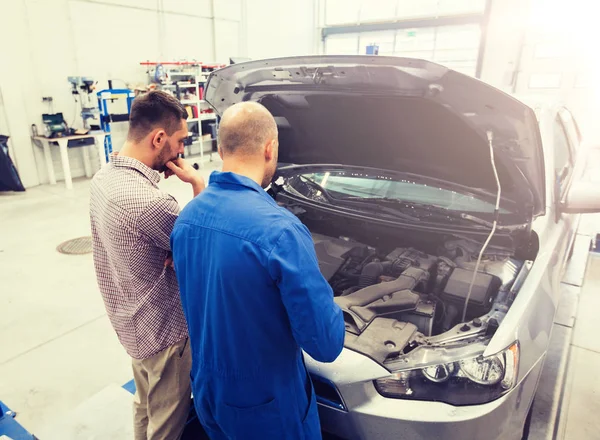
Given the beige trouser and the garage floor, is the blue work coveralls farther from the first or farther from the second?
the garage floor

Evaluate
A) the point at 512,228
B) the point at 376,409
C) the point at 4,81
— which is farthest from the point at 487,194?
the point at 4,81

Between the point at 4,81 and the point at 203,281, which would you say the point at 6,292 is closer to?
the point at 203,281

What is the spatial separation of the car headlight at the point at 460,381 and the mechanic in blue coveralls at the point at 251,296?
328 mm

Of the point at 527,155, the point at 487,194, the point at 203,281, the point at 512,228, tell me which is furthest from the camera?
the point at 487,194

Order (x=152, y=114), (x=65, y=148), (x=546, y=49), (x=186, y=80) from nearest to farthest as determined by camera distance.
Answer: (x=152, y=114) < (x=65, y=148) < (x=546, y=49) < (x=186, y=80)

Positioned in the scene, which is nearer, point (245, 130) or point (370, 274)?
point (245, 130)

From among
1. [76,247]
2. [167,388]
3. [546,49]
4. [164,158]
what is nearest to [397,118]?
[164,158]

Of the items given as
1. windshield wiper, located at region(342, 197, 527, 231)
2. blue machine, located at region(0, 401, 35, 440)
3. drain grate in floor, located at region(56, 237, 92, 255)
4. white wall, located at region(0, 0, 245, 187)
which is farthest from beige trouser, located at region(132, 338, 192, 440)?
white wall, located at region(0, 0, 245, 187)

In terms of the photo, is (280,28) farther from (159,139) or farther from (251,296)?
(251,296)

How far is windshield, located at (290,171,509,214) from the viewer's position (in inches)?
87.8

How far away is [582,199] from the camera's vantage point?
2.01m

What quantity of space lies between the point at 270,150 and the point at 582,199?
1735 mm

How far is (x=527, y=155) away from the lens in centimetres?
167

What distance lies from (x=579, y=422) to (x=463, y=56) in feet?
36.3
